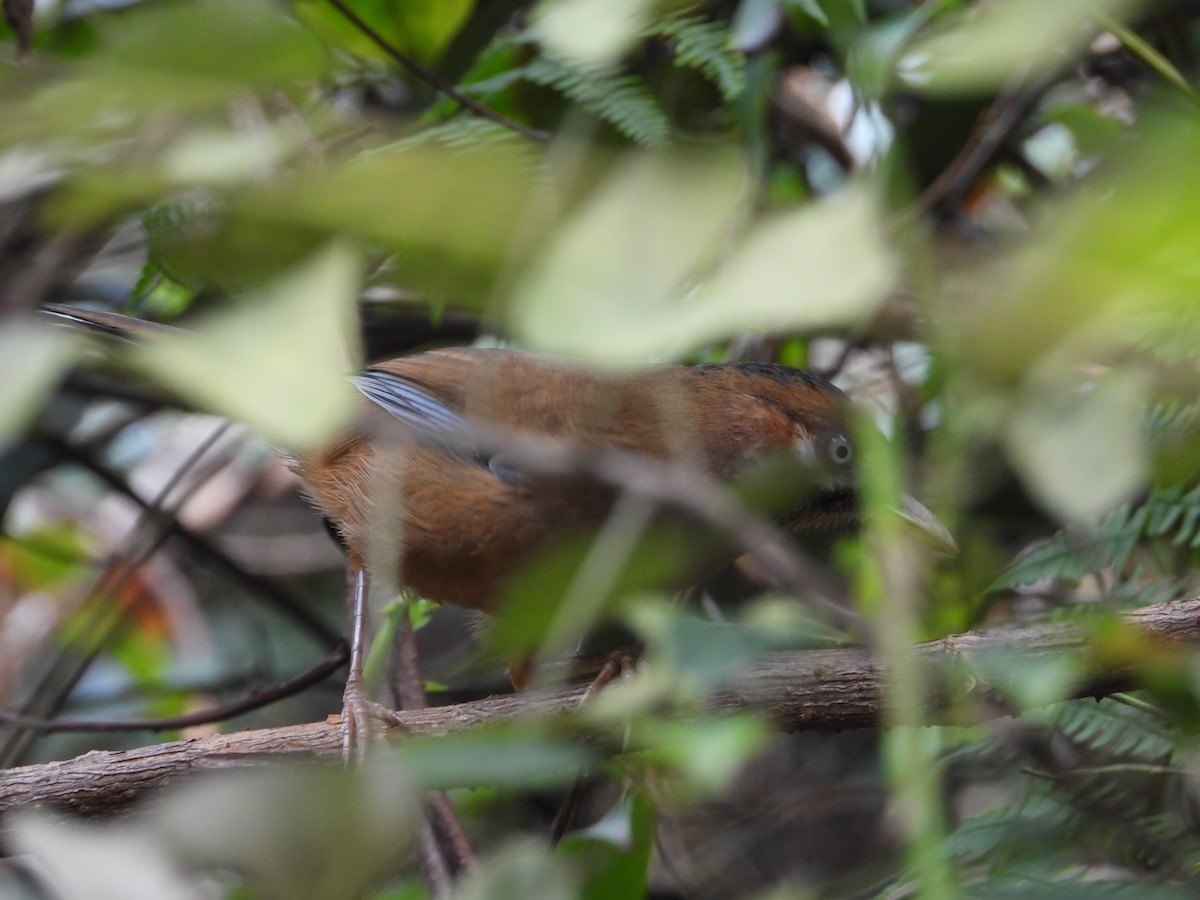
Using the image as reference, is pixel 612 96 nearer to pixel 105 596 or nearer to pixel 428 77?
pixel 428 77

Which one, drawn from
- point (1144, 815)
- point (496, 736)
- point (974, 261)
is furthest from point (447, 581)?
point (496, 736)

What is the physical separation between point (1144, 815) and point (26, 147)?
2020 mm

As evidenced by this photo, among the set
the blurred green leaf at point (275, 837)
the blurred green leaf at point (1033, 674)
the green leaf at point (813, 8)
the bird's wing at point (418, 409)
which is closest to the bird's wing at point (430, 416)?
the bird's wing at point (418, 409)

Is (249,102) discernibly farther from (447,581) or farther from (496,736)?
(496,736)

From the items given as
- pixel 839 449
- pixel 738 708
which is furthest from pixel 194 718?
pixel 839 449

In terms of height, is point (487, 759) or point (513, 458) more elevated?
point (487, 759)

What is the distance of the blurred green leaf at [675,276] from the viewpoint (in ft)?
3.02

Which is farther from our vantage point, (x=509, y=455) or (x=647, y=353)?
(x=509, y=455)

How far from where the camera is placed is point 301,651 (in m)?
3.88

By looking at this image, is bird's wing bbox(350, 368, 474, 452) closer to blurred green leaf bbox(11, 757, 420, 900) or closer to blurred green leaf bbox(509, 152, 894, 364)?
blurred green leaf bbox(509, 152, 894, 364)

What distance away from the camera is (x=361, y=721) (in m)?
2.26

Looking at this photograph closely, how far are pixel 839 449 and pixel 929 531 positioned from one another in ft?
0.98

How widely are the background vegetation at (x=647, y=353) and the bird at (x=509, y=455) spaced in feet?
0.78

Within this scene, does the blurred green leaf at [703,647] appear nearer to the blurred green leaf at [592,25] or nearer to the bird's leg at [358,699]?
the blurred green leaf at [592,25]
